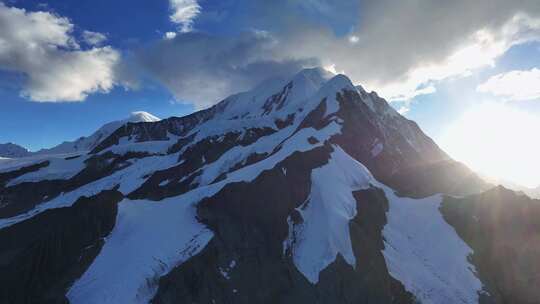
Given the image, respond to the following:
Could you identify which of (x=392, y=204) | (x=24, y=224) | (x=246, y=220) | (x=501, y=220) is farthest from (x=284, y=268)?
(x=24, y=224)

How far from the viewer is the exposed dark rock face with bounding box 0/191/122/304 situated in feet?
158

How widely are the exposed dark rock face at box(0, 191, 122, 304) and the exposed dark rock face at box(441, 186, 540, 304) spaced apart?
51424 millimetres

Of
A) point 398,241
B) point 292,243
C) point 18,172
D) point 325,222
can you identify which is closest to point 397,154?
point 398,241

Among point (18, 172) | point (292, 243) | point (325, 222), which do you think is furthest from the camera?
point (18, 172)

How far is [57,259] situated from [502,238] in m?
62.5

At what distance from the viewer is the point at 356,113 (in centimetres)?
11056

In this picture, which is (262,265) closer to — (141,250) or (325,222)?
(325,222)

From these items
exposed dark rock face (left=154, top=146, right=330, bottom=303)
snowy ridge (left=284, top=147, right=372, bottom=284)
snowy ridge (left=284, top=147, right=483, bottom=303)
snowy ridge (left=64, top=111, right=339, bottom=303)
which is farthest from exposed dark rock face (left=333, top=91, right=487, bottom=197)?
snowy ridge (left=64, top=111, right=339, bottom=303)

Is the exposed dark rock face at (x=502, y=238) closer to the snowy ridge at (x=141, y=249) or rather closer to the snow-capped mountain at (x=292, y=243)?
the snow-capped mountain at (x=292, y=243)

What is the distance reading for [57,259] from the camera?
5225 centimetres

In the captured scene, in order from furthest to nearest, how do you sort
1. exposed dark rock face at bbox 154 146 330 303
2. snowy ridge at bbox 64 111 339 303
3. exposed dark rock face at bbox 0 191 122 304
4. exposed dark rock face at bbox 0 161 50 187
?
1. exposed dark rock face at bbox 0 161 50 187
2. exposed dark rock face at bbox 154 146 330 303
3. exposed dark rock face at bbox 0 191 122 304
4. snowy ridge at bbox 64 111 339 303

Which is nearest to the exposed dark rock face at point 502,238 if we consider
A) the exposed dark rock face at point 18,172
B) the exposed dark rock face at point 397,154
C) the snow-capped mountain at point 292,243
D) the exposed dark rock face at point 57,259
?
the snow-capped mountain at point 292,243

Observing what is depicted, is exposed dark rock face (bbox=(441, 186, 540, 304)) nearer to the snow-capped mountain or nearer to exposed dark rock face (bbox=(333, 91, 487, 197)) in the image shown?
the snow-capped mountain

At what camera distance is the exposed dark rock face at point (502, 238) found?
184 ft
